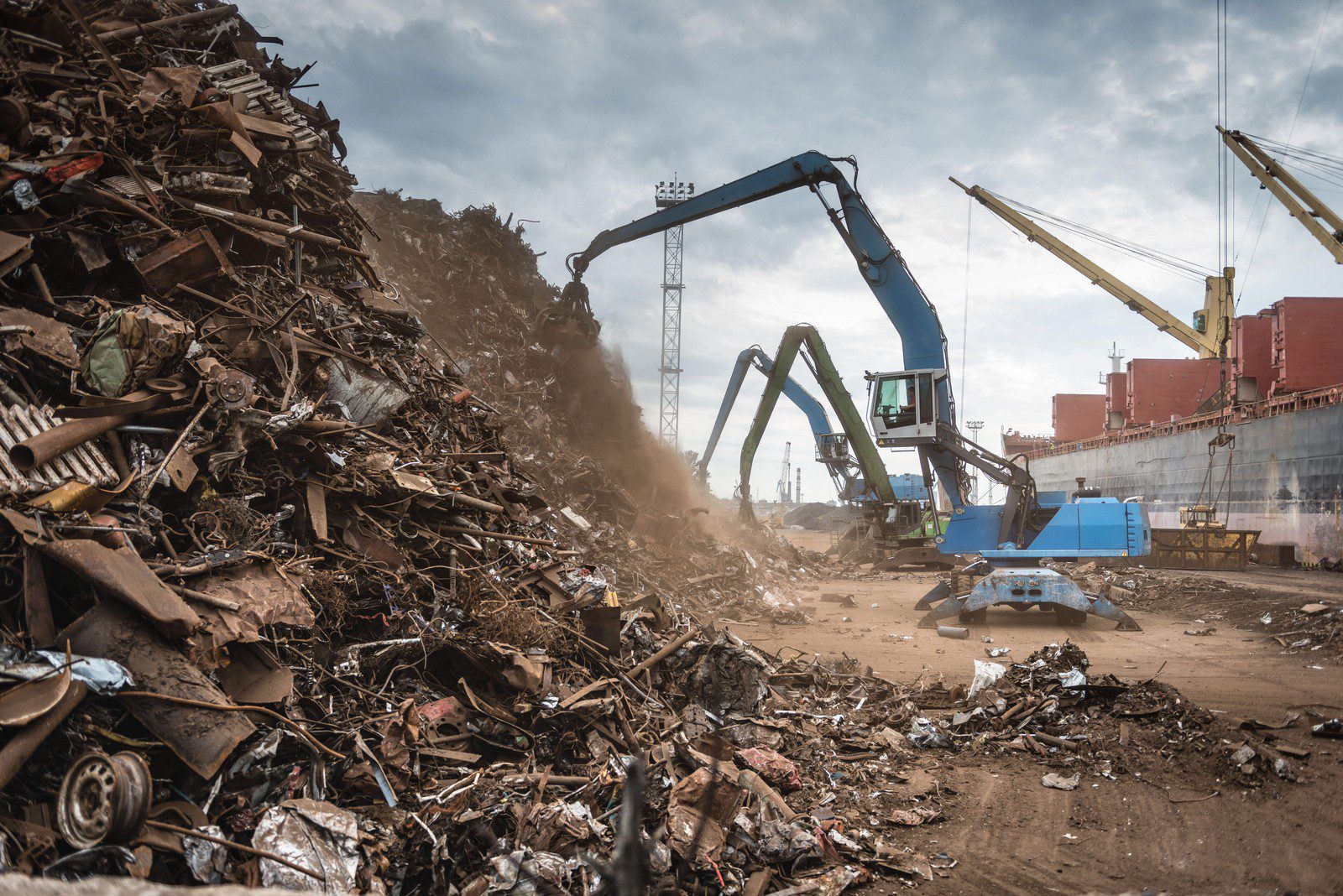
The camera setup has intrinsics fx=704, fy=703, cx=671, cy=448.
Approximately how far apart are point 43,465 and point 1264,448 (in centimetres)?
3051

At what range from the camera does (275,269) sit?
686 centimetres

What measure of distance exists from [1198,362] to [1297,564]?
28.9m

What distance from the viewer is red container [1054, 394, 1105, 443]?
54.8 meters

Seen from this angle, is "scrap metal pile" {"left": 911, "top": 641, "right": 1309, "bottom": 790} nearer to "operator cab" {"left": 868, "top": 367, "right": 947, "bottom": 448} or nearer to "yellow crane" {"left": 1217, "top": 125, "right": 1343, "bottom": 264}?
"operator cab" {"left": 868, "top": 367, "right": 947, "bottom": 448}

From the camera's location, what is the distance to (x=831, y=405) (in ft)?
60.6

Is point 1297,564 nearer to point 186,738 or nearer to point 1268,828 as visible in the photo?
point 1268,828

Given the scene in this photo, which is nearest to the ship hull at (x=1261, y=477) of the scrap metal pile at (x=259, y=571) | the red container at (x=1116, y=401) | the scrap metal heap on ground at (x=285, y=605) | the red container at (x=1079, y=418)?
the red container at (x=1116, y=401)

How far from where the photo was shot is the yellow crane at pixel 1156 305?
96.7 feet

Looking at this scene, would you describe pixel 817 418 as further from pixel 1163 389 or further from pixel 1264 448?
pixel 1163 389

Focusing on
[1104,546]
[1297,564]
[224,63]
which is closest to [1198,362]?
[1297,564]

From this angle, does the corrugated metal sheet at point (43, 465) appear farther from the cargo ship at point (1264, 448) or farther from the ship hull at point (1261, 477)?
the ship hull at point (1261, 477)

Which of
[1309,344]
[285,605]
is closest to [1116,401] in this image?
[1309,344]

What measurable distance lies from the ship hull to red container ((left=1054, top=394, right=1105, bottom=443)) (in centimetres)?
2205

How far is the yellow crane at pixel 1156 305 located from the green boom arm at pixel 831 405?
1546 cm
